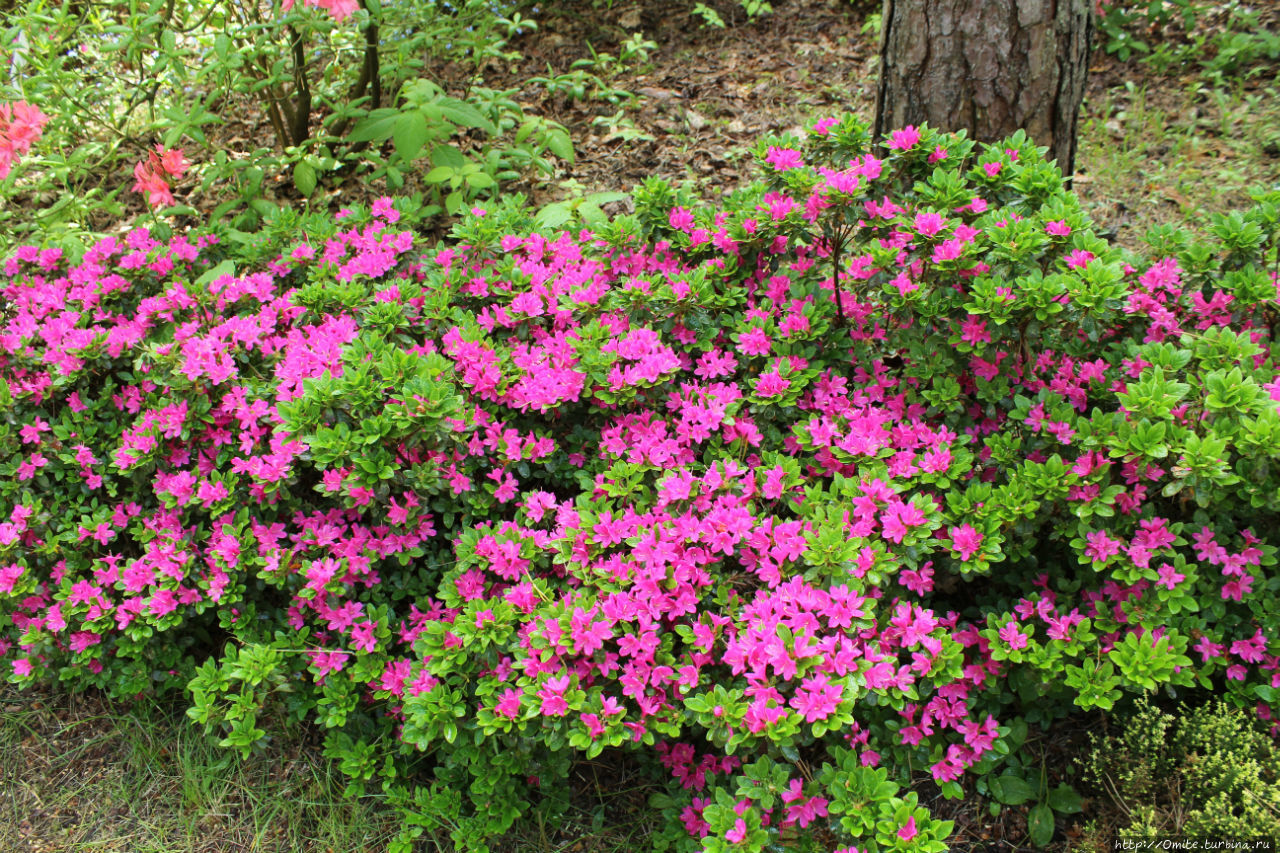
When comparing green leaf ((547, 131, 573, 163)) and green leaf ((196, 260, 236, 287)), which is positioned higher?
green leaf ((547, 131, 573, 163))

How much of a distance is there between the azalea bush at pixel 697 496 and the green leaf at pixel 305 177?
91 cm

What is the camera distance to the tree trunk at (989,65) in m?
2.66

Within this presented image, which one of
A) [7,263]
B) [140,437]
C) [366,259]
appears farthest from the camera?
[7,263]

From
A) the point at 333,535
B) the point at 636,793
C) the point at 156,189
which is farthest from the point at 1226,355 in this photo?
the point at 156,189

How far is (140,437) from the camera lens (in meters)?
2.46

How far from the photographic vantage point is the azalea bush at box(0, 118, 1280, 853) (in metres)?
1.88

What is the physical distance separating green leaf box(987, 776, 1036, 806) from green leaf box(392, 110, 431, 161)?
9.46ft

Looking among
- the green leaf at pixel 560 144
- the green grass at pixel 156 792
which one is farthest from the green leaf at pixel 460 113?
the green grass at pixel 156 792

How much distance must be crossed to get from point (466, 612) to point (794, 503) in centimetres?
81

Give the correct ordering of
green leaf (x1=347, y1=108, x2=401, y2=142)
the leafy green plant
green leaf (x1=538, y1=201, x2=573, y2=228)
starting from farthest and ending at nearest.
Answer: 1. green leaf (x1=347, y1=108, x2=401, y2=142)
2. green leaf (x1=538, y1=201, x2=573, y2=228)
3. the leafy green plant

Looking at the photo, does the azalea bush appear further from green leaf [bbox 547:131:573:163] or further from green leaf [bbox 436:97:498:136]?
green leaf [bbox 547:131:573:163]

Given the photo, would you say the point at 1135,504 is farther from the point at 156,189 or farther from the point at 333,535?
the point at 156,189

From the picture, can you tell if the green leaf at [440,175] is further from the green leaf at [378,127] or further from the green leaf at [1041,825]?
the green leaf at [1041,825]

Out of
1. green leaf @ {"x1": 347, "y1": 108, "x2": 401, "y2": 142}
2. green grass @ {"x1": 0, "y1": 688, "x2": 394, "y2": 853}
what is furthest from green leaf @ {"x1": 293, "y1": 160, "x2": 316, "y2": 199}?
green grass @ {"x1": 0, "y1": 688, "x2": 394, "y2": 853}
